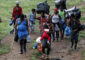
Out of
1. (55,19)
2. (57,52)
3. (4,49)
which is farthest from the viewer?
(55,19)

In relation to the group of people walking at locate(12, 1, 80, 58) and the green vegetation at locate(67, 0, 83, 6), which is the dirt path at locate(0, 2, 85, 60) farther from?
Answer: the green vegetation at locate(67, 0, 83, 6)

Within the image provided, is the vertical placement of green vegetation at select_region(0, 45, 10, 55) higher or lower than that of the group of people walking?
lower

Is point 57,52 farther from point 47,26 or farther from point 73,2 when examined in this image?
point 73,2

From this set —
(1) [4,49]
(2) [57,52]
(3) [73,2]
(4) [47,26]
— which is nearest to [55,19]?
(2) [57,52]

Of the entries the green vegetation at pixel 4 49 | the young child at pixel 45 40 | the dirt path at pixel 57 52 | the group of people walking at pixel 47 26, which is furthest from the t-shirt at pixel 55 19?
the green vegetation at pixel 4 49

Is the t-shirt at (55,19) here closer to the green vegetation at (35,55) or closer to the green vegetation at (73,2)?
the green vegetation at (35,55)

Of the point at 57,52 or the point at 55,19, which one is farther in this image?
the point at 55,19

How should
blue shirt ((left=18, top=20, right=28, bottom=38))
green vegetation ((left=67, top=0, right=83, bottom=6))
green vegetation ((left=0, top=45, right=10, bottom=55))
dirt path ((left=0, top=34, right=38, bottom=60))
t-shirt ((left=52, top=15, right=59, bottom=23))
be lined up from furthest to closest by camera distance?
green vegetation ((left=67, top=0, right=83, bottom=6)) → t-shirt ((left=52, top=15, right=59, bottom=23)) → green vegetation ((left=0, top=45, right=10, bottom=55)) → dirt path ((left=0, top=34, right=38, bottom=60)) → blue shirt ((left=18, top=20, right=28, bottom=38))

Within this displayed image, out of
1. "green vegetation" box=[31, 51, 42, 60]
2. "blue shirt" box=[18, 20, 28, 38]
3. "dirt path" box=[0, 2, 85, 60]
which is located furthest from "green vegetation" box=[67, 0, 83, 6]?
"blue shirt" box=[18, 20, 28, 38]

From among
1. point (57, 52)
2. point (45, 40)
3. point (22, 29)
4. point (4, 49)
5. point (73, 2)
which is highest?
point (73, 2)

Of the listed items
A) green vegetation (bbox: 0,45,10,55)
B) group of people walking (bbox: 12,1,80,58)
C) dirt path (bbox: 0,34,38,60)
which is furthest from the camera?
green vegetation (bbox: 0,45,10,55)

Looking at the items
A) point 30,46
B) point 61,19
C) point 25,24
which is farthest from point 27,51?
point 61,19

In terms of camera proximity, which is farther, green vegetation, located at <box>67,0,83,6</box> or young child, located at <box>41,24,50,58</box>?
green vegetation, located at <box>67,0,83,6</box>

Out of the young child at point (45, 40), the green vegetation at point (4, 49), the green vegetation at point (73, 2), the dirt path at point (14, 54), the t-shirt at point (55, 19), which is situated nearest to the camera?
the young child at point (45, 40)
